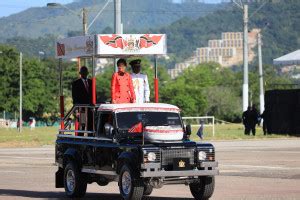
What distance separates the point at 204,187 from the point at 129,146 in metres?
1.64

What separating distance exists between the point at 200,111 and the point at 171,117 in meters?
153

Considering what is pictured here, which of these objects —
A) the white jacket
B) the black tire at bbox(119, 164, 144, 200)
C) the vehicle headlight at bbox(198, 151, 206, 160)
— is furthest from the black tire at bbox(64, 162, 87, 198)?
the vehicle headlight at bbox(198, 151, 206, 160)

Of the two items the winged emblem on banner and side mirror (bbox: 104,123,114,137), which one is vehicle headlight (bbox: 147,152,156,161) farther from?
the winged emblem on banner

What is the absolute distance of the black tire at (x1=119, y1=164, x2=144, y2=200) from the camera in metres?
20.0

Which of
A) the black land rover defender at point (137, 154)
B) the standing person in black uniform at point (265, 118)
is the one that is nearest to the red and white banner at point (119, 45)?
the black land rover defender at point (137, 154)

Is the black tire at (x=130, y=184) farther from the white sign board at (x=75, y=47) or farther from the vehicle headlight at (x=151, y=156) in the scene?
the white sign board at (x=75, y=47)

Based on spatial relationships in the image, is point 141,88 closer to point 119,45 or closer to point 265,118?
point 119,45

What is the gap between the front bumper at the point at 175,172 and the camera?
1980 cm

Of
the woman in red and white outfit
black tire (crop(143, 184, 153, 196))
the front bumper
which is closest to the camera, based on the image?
the front bumper

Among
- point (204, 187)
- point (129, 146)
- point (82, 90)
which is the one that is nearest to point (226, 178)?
point (82, 90)

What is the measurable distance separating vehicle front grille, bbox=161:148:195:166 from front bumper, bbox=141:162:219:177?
209 millimetres

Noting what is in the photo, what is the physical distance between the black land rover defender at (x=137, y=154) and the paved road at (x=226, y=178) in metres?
0.75

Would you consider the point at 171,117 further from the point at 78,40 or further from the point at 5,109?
the point at 5,109

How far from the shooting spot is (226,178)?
89.8 ft
